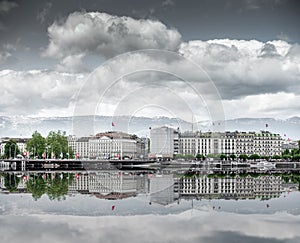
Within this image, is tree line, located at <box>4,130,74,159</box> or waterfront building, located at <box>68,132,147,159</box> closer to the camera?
tree line, located at <box>4,130,74,159</box>

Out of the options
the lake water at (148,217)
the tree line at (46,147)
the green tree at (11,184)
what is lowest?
the lake water at (148,217)

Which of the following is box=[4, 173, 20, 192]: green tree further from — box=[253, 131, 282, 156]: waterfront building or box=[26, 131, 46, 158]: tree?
box=[253, 131, 282, 156]: waterfront building

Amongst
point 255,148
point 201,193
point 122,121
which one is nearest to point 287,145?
point 255,148

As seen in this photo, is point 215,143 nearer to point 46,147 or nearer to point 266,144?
Result: point 266,144

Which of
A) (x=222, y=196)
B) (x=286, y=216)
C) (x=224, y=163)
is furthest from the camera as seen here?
(x=224, y=163)

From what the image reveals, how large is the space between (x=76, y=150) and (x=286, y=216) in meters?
111

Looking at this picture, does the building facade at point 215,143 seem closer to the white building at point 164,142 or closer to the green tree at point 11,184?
the white building at point 164,142

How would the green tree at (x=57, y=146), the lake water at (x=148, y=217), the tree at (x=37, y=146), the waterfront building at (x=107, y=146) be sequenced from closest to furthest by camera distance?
the lake water at (x=148, y=217)
the tree at (x=37, y=146)
the green tree at (x=57, y=146)
the waterfront building at (x=107, y=146)

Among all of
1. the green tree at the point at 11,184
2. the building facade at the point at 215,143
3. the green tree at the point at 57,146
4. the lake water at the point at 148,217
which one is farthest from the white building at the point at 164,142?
the lake water at the point at 148,217

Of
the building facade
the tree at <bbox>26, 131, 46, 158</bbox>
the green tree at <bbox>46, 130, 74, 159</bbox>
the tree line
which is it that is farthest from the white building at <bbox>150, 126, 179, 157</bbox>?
the tree at <bbox>26, 131, 46, 158</bbox>

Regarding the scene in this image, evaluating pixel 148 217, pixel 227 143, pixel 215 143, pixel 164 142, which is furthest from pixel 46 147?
pixel 148 217

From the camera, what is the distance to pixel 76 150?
130m

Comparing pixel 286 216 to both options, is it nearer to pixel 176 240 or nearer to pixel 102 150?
pixel 176 240

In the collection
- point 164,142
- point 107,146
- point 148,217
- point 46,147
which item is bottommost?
point 148,217
